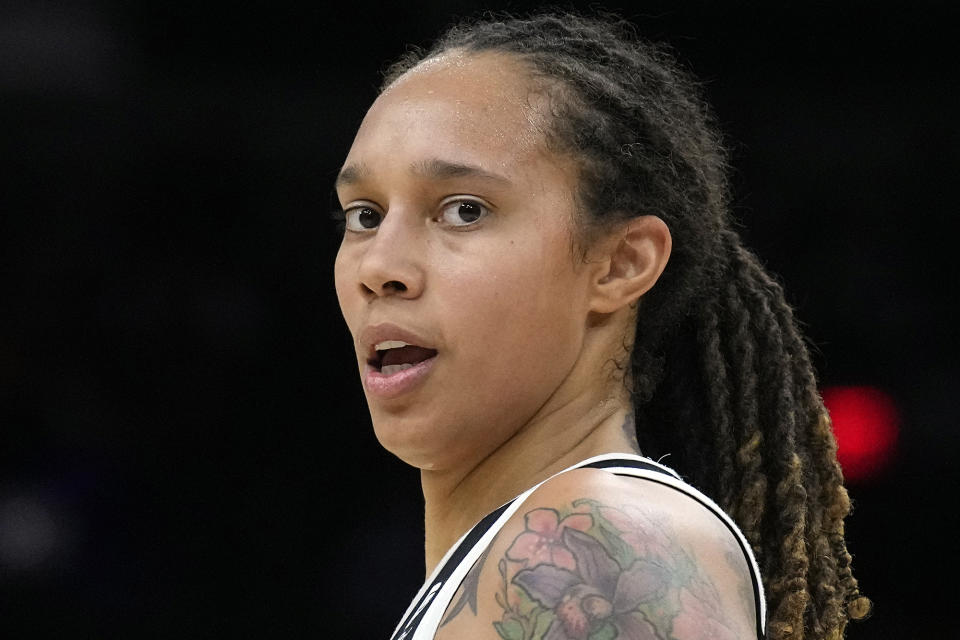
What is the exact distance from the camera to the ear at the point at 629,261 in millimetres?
1650

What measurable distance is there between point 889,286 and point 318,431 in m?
1.66

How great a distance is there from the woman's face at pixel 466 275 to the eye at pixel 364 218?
0.13ft

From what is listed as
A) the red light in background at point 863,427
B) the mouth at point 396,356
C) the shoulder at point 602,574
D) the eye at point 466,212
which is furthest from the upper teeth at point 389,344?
the red light in background at point 863,427

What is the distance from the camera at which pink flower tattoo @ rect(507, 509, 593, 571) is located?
1248 mm

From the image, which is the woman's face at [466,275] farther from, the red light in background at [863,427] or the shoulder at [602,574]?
the red light in background at [863,427]

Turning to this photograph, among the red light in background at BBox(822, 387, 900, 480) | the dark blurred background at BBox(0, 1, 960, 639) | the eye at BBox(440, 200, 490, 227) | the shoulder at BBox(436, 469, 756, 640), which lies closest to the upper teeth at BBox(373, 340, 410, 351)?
the eye at BBox(440, 200, 490, 227)

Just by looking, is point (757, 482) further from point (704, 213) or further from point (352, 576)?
point (352, 576)

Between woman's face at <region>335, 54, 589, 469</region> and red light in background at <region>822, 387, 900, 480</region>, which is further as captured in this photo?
red light in background at <region>822, 387, 900, 480</region>

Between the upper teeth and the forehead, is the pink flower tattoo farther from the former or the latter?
the forehead

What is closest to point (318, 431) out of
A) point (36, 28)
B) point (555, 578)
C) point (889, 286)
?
point (36, 28)

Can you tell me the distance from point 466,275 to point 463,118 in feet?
0.72

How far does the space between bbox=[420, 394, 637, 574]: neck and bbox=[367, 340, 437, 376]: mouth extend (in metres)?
0.17

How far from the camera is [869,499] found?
3.36 metres

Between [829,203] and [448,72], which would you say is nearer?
[448,72]
